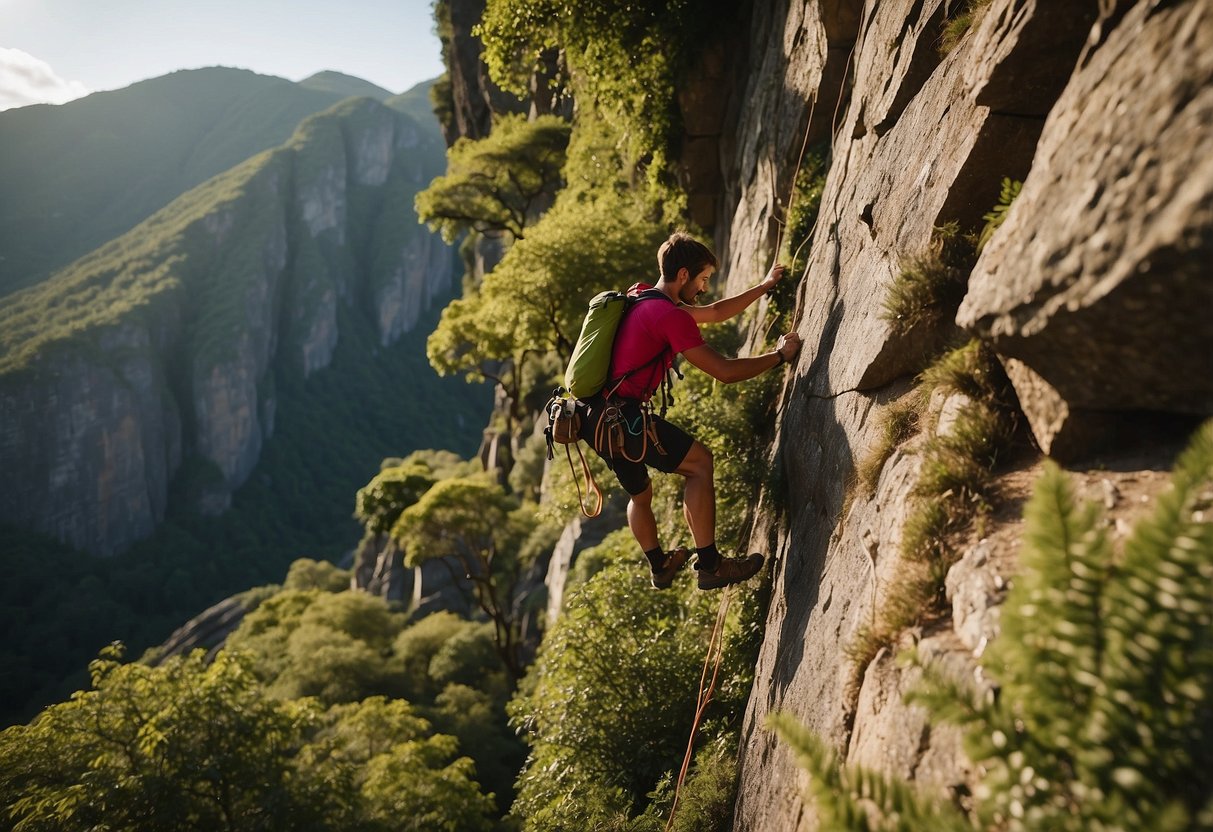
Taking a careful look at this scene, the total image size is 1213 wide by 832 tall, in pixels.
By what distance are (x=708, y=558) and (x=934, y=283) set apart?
2650 millimetres

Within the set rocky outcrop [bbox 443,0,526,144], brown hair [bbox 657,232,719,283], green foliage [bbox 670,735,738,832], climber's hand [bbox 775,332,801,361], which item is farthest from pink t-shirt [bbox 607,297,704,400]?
rocky outcrop [bbox 443,0,526,144]

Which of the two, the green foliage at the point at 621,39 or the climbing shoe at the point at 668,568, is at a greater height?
the green foliage at the point at 621,39

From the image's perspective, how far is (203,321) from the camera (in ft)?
424

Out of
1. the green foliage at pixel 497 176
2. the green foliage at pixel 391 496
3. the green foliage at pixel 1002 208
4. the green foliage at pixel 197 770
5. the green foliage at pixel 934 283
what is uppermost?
the green foliage at pixel 497 176

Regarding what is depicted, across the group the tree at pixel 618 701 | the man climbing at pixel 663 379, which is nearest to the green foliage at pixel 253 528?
the tree at pixel 618 701

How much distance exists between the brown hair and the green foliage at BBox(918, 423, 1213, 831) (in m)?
3.94

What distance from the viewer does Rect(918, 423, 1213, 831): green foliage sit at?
1.41m

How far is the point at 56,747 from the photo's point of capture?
42.5ft

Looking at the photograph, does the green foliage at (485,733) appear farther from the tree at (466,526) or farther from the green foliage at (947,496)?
the green foliage at (947,496)

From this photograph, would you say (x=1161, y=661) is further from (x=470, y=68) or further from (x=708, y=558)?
(x=470, y=68)

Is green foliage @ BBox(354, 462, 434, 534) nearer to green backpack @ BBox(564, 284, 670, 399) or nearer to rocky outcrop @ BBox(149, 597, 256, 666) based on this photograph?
green backpack @ BBox(564, 284, 670, 399)

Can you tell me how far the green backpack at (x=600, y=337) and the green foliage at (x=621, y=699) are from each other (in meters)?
2.54

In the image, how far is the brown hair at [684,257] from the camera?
525 cm

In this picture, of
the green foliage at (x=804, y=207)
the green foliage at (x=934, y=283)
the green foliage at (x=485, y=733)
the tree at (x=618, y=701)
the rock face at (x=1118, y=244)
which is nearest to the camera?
the rock face at (x=1118, y=244)
